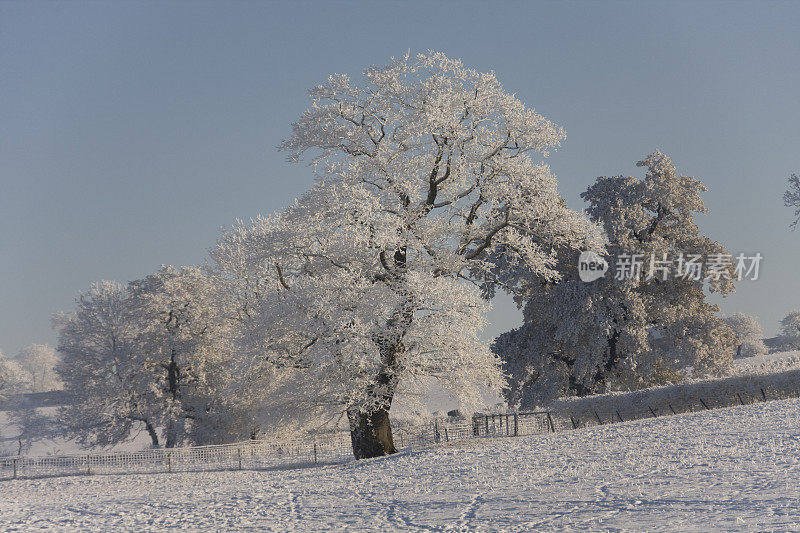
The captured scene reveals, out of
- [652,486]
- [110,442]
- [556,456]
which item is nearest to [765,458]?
[652,486]

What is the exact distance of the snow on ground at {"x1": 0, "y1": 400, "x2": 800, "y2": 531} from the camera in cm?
1097

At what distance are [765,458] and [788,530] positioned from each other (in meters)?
6.13

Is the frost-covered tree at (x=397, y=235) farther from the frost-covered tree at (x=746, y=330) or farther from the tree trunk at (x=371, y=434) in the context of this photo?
the frost-covered tree at (x=746, y=330)

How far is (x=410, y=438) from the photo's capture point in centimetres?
3375

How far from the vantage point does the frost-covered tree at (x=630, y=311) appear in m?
35.6

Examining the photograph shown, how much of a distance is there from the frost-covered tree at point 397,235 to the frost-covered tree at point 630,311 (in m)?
10.1

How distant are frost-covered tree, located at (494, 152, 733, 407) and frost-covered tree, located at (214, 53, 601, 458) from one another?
33.0ft

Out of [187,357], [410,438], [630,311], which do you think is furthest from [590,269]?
[187,357]

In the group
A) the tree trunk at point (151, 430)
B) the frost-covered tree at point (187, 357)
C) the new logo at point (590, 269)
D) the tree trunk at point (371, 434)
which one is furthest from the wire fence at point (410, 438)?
the tree trunk at point (151, 430)

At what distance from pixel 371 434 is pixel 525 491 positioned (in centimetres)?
1319

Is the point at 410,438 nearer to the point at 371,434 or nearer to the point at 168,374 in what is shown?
the point at 371,434

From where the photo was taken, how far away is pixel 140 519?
1502 centimetres

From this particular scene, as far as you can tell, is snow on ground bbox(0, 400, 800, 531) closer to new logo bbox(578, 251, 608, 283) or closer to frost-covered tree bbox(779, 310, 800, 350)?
new logo bbox(578, 251, 608, 283)

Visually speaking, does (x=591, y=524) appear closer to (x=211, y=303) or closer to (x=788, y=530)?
(x=788, y=530)
